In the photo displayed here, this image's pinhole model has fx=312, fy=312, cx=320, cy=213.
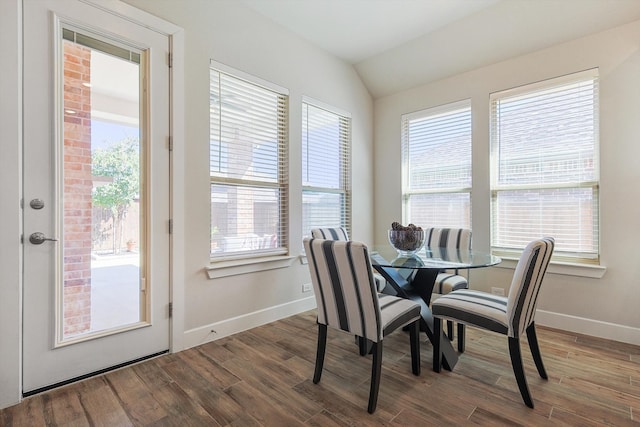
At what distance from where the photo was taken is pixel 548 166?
296 centimetres

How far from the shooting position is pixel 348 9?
2.88m

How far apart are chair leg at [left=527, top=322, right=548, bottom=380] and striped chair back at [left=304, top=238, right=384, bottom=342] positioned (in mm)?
998

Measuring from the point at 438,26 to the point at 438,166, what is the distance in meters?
1.46

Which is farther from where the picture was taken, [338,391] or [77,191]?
[77,191]

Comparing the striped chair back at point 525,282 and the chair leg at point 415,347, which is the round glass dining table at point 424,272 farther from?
the striped chair back at point 525,282

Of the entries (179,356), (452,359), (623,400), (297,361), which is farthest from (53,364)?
(623,400)

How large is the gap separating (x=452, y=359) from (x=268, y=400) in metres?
1.25

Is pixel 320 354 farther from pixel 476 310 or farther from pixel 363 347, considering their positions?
pixel 476 310

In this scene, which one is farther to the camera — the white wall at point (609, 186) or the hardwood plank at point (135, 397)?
the white wall at point (609, 186)

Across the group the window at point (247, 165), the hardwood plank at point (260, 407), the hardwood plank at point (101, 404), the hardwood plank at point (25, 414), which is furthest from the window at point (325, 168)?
the hardwood plank at point (25, 414)

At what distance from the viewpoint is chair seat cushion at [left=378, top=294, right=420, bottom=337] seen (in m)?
1.79

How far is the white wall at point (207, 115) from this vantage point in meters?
2.47

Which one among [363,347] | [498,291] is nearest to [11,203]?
[363,347]

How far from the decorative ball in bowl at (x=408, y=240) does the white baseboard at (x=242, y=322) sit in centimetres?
136
